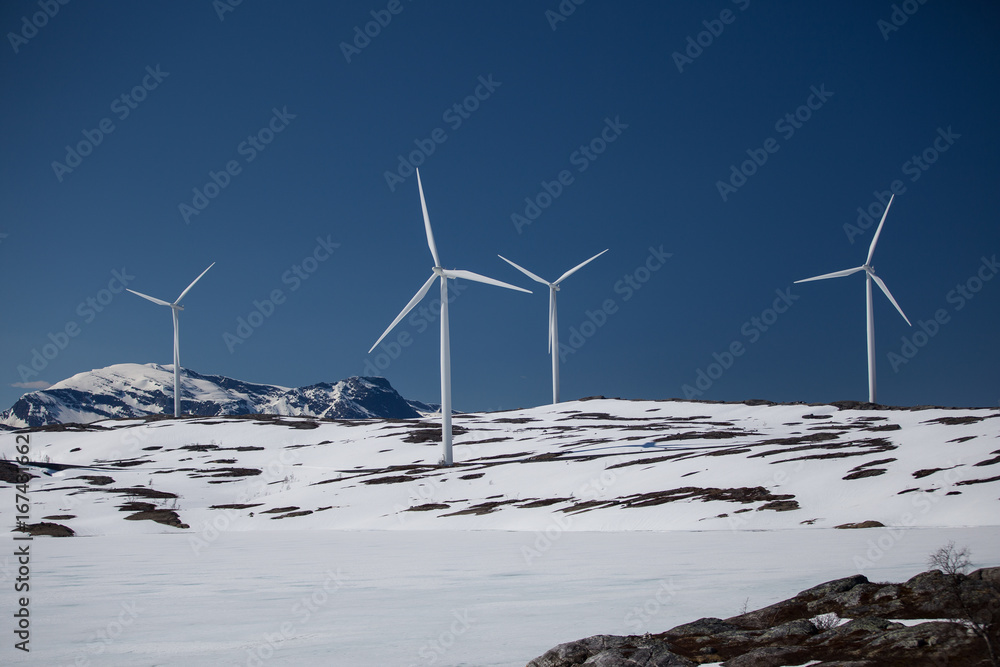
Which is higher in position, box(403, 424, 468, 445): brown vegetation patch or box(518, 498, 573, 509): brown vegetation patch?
box(403, 424, 468, 445): brown vegetation patch

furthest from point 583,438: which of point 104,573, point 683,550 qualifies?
point 104,573

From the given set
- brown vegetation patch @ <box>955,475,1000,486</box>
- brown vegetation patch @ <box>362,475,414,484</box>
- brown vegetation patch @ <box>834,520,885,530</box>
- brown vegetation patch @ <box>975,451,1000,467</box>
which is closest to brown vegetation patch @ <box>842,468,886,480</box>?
brown vegetation patch @ <box>975,451,1000,467</box>

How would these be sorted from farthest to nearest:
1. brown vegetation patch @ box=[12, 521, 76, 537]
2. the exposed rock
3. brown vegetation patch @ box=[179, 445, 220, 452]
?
brown vegetation patch @ box=[179, 445, 220, 452]
brown vegetation patch @ box=[12, 521, 76, 537]
the exposed rock

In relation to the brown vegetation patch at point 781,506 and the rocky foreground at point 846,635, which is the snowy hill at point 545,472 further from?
the rocky foreground at point 846,635

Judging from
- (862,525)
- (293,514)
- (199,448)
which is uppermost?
(199,448)

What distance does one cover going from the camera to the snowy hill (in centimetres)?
4709

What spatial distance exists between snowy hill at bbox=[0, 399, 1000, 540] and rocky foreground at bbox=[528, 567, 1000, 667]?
26.1 m

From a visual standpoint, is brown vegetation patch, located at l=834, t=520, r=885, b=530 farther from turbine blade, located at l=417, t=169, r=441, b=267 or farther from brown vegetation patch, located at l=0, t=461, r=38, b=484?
brown vegetation patch, located at l=0, t=461, r=38, b=484

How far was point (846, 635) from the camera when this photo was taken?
13.7m

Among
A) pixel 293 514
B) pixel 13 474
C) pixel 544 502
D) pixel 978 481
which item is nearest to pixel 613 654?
pixel 978 481

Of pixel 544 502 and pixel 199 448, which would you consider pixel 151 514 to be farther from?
pixel 199 448

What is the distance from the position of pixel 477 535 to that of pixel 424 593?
2454 centimetres

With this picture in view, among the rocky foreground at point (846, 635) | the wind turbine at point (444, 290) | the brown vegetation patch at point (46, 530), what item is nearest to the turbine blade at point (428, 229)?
the wind turbine at point (444, 290)

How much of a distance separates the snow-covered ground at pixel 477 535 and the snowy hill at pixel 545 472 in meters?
0.38
